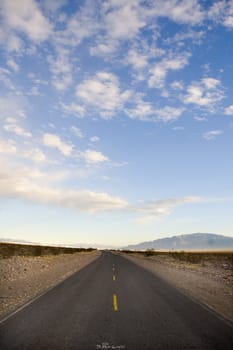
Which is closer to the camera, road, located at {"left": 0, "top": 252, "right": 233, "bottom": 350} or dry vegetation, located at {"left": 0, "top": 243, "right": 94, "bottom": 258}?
road, located at {"left": 0, "top": 252, "right": 233, "bottom": 350}

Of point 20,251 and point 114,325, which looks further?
point 20,251

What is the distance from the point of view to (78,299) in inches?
527

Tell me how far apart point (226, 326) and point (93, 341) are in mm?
3902

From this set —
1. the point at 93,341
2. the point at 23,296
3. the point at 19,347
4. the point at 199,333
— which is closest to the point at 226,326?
the point at 199,333

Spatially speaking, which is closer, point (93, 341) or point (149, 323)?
point (93, 341)

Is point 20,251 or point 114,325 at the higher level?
point 20,251

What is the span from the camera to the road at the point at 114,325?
24.5 feet

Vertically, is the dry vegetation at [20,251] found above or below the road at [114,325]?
above

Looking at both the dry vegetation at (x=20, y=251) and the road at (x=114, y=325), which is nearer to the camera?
the road at (x=114, y=325)

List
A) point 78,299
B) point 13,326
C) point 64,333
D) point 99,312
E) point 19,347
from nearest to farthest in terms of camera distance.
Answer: point 19,347 < point 64,333 < point 13,326 < point 99,312 < point 78,299

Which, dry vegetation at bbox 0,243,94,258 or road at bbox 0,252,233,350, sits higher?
dry vegetation at bbox 0,243,94,258

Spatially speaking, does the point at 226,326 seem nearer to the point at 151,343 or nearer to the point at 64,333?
the point at 151,343

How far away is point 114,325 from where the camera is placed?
29.9 feet

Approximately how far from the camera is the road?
24.5 feet
